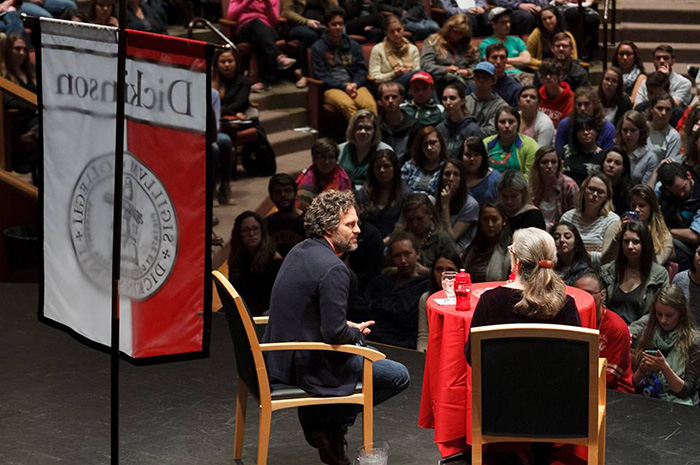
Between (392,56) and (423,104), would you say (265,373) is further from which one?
(392,56)

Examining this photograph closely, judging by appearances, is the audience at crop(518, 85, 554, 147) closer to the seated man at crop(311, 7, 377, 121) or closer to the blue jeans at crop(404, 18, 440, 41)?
the seated man at crop(311, 7, 377, 121)

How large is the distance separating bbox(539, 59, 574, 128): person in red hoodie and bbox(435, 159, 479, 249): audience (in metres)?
1.79

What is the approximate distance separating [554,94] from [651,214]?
227 centimetres

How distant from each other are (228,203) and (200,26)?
120 inches

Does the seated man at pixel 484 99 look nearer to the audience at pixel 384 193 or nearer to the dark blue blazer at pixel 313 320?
the audience at pixel 384 193

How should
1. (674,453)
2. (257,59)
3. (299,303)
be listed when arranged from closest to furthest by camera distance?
(299,303) → (674,453) → (257,59)

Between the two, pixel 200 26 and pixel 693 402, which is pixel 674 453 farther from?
pixel 200 26

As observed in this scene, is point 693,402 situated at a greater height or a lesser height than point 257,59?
lesser

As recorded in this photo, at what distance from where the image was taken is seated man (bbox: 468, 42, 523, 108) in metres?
9.48

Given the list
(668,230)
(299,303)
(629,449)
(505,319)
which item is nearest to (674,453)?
(629,449)

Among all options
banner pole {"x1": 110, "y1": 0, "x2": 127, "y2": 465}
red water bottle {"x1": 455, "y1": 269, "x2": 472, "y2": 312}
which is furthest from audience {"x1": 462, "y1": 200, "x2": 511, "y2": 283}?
banner pole {"x1": 110, "y1": 0, "x2": 127, "y2": 465}

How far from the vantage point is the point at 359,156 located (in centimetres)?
845

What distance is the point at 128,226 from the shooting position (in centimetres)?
385

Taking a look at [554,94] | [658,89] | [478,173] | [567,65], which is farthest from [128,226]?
[567,65]
